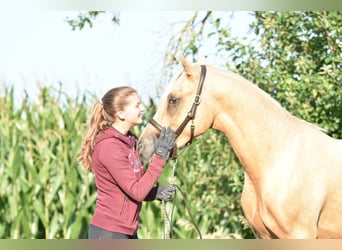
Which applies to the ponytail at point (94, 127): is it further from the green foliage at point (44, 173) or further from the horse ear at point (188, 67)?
the green foliage at point (44, 173)

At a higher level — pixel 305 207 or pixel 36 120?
pixel 305 207

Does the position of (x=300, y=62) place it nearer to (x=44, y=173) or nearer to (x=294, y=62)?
(x=294, y=62)

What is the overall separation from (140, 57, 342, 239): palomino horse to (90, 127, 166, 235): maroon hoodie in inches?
24.4

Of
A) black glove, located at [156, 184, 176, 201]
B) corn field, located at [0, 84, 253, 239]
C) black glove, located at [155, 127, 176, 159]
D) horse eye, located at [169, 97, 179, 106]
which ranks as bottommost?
corn field, located at [0, 84, 253, 239]

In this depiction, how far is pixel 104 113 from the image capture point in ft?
8.85

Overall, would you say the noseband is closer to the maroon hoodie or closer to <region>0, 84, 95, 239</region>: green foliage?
the maroon hoodie

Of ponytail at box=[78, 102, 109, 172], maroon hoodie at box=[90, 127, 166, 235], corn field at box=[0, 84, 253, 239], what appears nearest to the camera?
maroon hoodie at box=[90, 127, 166, 235]

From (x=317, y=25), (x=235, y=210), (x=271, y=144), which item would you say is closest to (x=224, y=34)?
(x=317, y=25)

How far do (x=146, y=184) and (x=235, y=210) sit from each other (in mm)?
3721

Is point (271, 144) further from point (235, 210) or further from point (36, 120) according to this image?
point (36, 120)

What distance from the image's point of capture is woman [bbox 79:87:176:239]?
250 cm

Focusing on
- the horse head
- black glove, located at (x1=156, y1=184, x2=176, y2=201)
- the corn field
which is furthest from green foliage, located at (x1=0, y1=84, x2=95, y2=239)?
black glove, located at (x1=156, y1=184, x2=176, y2=201)

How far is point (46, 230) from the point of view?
6.52 metres

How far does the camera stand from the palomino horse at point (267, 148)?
10.0ft
